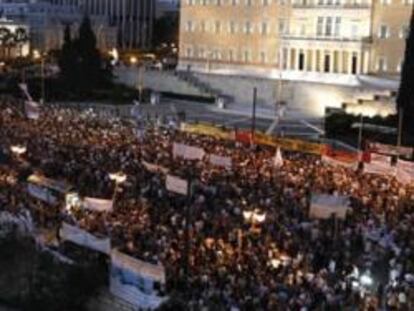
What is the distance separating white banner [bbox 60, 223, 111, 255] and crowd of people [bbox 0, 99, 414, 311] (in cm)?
34

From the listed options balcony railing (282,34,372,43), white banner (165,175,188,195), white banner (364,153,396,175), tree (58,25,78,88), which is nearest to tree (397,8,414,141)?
white banner (364,153,396,175)

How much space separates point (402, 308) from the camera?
84.2ft

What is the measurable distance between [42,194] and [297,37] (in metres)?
54.4

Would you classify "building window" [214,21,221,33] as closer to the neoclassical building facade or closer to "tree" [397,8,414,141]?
the neoclassical building facade

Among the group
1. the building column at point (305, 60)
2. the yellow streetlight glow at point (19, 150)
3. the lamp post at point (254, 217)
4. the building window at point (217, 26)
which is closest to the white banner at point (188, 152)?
the yellow streetlight glow at point (19, 150)

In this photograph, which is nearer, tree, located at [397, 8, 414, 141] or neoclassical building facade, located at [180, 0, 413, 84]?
tree, located at [397, 8, 414, 141]

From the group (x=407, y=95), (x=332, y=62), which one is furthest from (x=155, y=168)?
(x=332, y=62)

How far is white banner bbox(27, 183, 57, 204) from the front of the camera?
3759 centimetres

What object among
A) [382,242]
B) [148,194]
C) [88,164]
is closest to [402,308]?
[382,242]

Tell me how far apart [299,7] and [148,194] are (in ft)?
178

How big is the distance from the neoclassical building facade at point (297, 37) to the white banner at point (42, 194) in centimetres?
4790

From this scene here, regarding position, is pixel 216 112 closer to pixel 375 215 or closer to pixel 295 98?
pixel 295 98

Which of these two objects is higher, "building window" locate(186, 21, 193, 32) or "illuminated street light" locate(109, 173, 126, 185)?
"building window" locate(186, 21, 193, 32)

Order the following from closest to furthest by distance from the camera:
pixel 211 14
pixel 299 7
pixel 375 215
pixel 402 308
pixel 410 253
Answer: pixel 402 308 < pixel 410 253 < pixel 375 215 < pixel 299 7 < pixel 211 14
